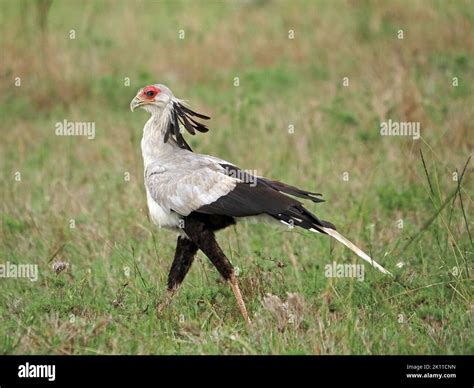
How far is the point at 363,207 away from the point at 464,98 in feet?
9.53

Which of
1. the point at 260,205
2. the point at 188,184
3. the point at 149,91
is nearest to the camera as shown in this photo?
the point at 260,205

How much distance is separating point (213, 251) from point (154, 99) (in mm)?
1300

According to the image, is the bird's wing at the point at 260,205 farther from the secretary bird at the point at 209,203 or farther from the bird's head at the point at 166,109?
the bird's head at the point at 166,109

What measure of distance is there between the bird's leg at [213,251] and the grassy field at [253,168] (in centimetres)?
19

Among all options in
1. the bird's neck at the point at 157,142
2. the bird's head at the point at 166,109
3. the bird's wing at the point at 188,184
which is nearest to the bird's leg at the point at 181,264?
the bird's wing at the point at 188,184

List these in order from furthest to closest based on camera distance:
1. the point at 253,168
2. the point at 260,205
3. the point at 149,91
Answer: the point at 253,168
the point at 149,91
the point at 260,205

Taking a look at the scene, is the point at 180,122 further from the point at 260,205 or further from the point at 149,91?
the point at 260,205

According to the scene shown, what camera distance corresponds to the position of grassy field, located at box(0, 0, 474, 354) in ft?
16.9

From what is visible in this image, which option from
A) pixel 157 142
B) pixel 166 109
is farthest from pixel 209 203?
pixel 166 109

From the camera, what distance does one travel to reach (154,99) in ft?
19.3

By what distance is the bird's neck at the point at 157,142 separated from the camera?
5.71 metres

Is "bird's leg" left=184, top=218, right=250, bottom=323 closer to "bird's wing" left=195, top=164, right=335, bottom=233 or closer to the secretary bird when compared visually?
the secretary bird

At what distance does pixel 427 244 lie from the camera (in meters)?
6.34
